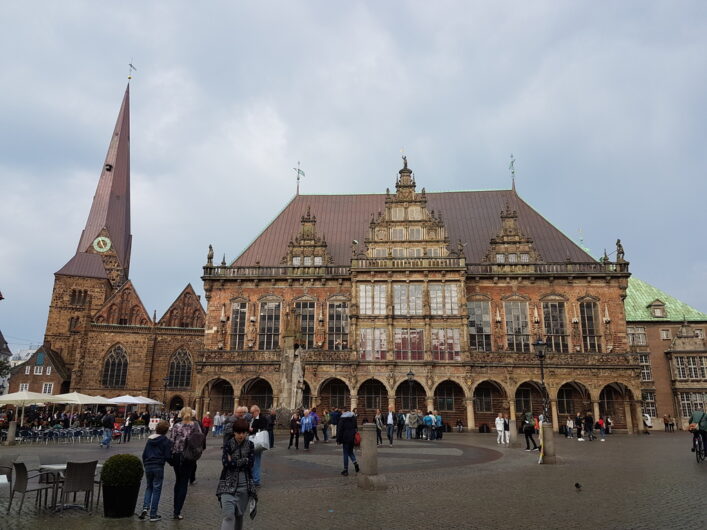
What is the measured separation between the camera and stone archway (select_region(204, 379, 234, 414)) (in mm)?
39188

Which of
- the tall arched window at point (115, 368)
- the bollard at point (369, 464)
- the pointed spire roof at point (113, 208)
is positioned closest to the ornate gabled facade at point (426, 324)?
the tall arched window at point (115, 368)

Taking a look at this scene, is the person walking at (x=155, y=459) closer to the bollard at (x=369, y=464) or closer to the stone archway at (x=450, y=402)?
the bollard at (x=369, y=464)

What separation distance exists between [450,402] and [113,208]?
52.5m

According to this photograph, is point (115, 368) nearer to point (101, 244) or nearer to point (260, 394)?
point (260, 394)

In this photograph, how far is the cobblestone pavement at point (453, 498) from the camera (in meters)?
7.79

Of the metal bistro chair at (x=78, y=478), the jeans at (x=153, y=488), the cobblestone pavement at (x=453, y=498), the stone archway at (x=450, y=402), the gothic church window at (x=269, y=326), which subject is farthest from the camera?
the gothic church window at (x=269, y=326)

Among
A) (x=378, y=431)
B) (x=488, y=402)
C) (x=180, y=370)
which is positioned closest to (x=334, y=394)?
(x=488, y=402)

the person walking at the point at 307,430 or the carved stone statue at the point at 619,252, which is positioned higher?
the carved stone statue at the point at 619,252

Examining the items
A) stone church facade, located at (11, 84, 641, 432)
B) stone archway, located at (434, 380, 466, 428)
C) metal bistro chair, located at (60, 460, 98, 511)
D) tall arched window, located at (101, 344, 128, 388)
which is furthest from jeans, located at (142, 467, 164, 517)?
tall arched window, located at (101, 344, 128, 388)

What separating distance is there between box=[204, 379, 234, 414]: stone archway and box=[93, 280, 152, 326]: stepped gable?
16713 mm

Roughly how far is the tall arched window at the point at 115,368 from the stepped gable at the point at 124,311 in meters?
3.23

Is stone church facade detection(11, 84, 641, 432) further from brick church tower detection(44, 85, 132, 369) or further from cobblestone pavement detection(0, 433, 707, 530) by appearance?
brick church tower detection(44, 85, 132, 369)

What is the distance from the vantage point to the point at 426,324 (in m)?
37.2

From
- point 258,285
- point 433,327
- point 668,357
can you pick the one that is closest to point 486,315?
point 433,327
